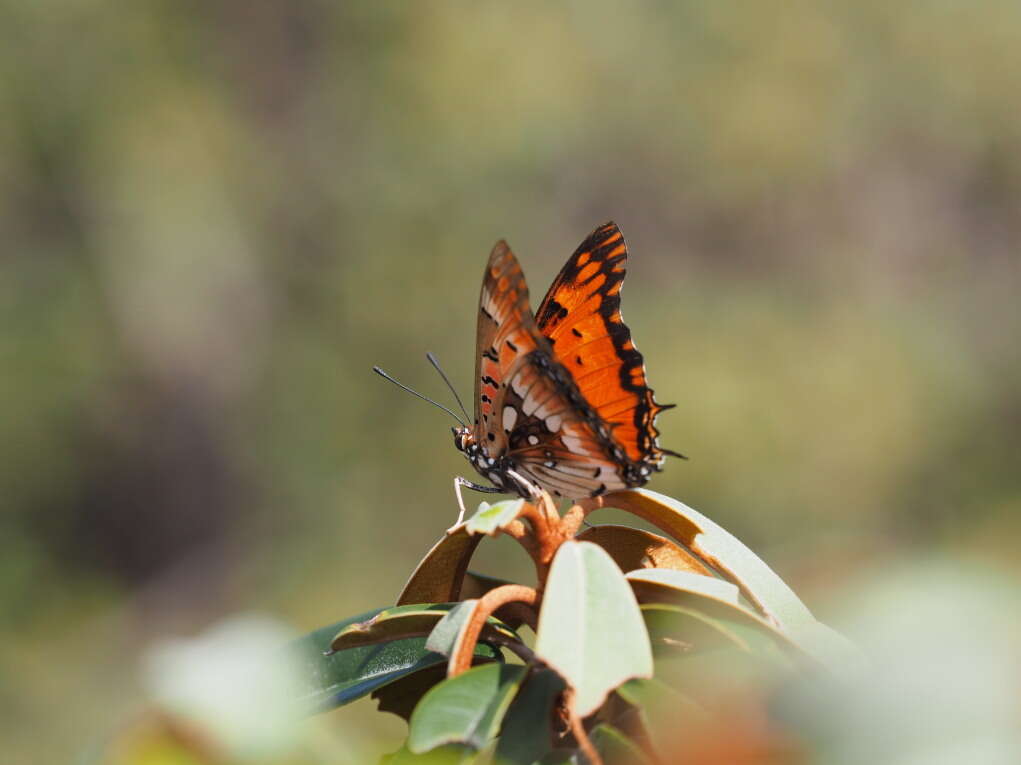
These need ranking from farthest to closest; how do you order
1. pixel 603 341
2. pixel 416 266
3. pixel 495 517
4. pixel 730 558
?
pixel 416 266, pixel 603 341, pixel 730 558, pixel 495 517

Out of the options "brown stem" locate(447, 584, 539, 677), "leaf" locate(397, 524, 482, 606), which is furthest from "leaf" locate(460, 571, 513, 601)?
"brown stem" locate(447, 584, 539, 677)

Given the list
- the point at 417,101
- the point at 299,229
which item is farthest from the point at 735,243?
the point at 299,229

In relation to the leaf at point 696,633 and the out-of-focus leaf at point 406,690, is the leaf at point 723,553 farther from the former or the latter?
the out-of-focus leaf at point 406,690

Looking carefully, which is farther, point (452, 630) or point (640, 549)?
point (640, 549)

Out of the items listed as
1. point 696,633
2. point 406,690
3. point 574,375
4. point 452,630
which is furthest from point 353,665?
point 574,375

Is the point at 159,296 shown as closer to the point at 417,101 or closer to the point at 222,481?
the point at 222,481

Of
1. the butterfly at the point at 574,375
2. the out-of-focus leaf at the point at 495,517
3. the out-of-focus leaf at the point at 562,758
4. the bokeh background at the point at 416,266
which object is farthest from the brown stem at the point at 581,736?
the bokeh background at the point at 416,266

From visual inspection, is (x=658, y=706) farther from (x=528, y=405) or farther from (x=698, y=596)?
(x=528, y=405)
